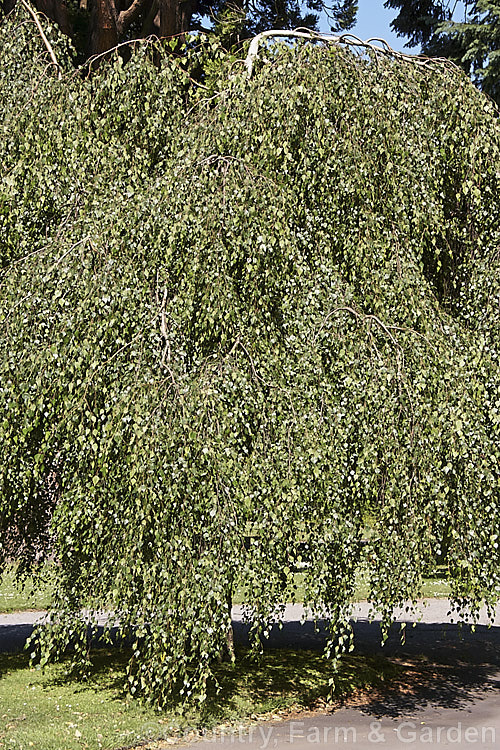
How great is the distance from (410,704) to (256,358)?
3645 millimetres

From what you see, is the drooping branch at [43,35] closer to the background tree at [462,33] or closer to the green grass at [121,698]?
the green grass at [121,698]

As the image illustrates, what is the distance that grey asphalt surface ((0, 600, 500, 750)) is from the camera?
5891 mm

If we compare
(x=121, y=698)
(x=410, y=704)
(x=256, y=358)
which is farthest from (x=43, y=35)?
(x=410, y=704)

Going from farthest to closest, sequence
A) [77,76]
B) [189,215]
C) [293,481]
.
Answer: [77,76]
[189,215]
[293,481]

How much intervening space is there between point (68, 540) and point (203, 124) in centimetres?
325

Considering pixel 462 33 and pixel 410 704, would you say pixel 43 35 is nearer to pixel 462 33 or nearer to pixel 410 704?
pixel 410 704

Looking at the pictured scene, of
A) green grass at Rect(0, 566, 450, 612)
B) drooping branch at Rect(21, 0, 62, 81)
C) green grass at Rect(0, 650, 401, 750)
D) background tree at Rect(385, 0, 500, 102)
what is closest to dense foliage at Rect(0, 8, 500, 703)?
green grass at Rect(0, 650, 401, 750)

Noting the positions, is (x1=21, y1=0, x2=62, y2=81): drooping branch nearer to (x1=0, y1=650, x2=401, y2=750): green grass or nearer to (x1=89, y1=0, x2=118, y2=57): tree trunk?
(x1=89, y1=0, x2=118, y2=57): tree trunk

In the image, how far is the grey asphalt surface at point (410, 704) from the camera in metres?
5.89

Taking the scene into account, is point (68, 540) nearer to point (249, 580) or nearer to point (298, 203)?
point (249, 580)

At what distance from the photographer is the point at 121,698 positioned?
668 centimetres

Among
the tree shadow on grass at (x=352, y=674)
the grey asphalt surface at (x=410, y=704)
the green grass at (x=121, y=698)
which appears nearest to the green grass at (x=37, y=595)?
the grey asphalt surface at (x=410, y=704)

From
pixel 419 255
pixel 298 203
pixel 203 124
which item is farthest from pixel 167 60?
pixel 419 255

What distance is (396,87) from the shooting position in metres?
6.41
